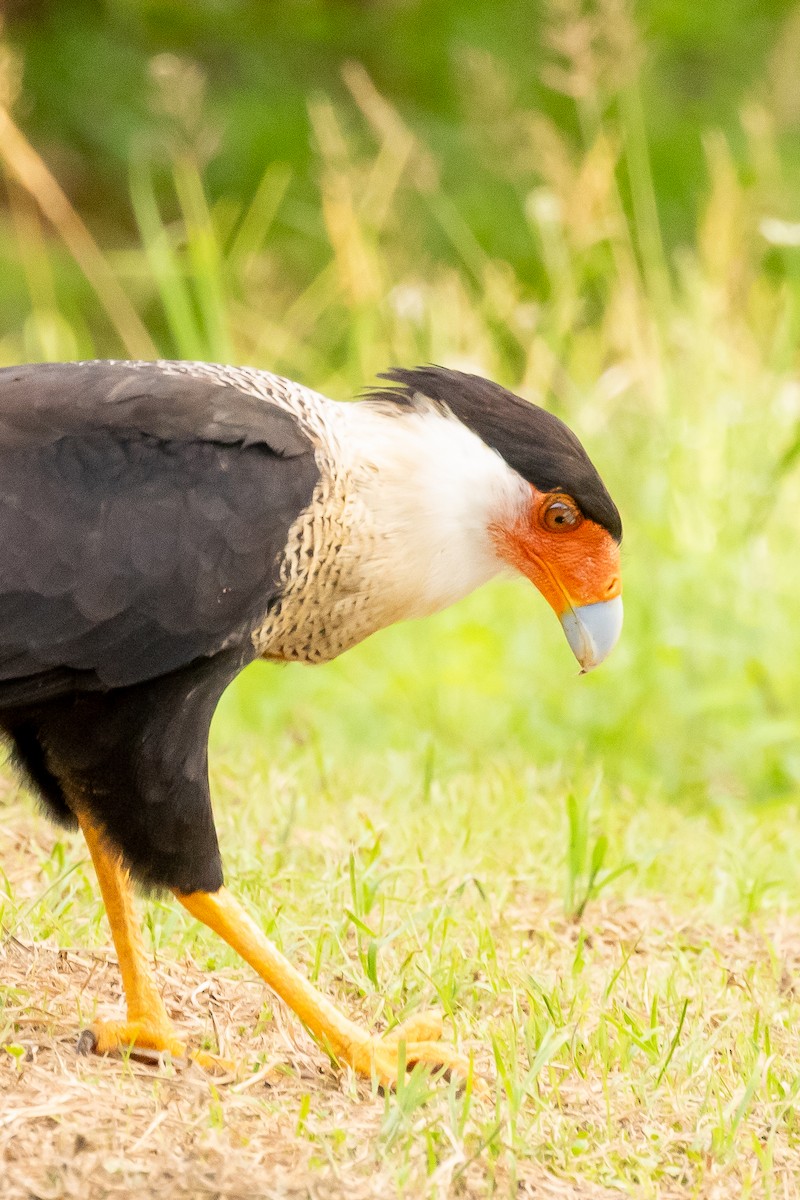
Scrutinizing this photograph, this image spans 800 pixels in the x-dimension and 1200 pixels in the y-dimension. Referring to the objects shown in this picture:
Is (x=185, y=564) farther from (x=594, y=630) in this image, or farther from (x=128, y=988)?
(x=594, y=630)

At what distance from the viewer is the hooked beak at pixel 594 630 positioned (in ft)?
9.53

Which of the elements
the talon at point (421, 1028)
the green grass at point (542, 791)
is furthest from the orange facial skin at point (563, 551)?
the talon at point (421, 1028)

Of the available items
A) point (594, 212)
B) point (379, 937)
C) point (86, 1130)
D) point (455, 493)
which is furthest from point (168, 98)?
point (86, 1130)

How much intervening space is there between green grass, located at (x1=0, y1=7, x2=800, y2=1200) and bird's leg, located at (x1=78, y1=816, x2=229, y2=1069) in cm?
9

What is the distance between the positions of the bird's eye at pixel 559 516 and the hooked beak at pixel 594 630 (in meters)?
0.18

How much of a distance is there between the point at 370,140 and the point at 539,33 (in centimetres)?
129

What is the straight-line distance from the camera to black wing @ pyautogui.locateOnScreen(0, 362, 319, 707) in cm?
244

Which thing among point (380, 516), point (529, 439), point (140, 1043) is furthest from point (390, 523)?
point (140, 1043)

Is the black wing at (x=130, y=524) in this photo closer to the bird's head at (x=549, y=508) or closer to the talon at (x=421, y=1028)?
the bird's head at (x=549, y=508)

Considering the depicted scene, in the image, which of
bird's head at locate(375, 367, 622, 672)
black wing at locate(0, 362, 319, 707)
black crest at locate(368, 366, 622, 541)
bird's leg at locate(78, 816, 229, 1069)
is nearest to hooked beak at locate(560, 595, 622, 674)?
bird's head at locate(375, 367, 622, 672)

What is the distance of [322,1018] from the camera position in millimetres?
2512

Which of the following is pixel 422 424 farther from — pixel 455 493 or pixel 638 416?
pixel 638 416

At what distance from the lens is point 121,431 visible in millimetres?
2559

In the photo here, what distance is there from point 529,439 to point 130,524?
2.51 ft
